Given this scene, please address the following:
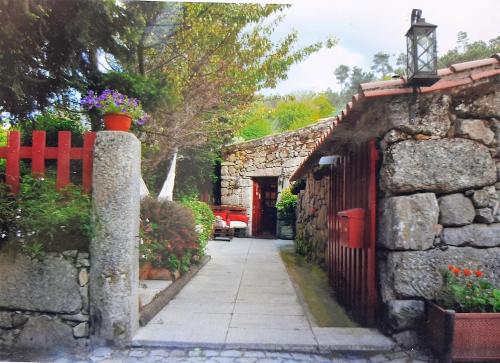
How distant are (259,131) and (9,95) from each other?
Result: 12.1ft

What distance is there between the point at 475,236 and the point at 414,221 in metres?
0.37

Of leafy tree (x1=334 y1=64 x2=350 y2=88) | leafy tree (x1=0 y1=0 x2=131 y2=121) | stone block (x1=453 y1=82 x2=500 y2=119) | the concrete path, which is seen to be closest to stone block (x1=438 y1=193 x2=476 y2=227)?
stone block (x1=453 y1=82 x2=500 y2=119)

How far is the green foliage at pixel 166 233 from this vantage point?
10.9 feet

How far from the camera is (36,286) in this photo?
2088 mm

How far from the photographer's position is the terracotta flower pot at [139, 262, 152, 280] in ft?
10.4

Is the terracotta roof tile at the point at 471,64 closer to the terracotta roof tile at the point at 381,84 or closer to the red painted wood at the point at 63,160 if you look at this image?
the terracotta roof tile at the point at 381,84

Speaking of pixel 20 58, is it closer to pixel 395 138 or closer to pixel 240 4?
pixel 240 4

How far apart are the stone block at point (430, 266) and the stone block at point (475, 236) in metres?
0.03

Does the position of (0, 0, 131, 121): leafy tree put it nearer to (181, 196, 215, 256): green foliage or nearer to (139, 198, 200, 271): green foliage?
(139, 198, 200, 271): green foliage

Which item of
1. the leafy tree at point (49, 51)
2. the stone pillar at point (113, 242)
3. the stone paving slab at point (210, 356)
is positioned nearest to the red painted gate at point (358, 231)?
the stone paving slab at point (210, 356)

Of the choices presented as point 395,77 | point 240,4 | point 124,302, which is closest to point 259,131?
point 240,4

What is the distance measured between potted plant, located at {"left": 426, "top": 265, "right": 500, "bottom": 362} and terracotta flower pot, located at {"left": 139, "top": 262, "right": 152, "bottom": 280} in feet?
7.32

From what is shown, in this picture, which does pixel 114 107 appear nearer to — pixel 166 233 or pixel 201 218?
pixel 166 233

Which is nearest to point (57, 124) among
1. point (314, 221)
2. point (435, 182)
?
point (435, 182)
